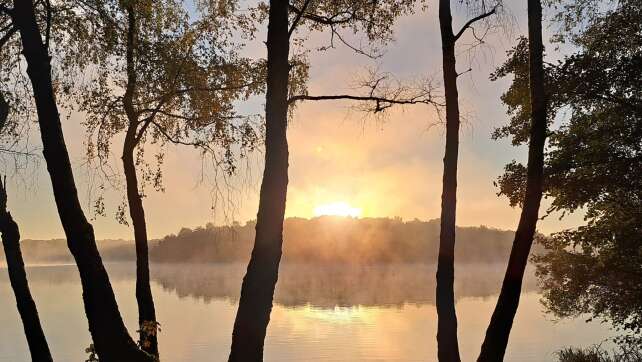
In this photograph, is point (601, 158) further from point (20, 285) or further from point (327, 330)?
point (327, 330)

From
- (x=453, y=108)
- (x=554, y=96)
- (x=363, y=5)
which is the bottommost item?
(x=453, y=108)

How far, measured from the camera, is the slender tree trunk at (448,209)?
984 cm

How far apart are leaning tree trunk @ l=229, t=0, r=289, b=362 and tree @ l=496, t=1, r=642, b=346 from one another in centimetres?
656

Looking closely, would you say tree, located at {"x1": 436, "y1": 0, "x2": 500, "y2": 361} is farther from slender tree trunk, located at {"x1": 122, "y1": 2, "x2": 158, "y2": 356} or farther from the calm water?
the calm water

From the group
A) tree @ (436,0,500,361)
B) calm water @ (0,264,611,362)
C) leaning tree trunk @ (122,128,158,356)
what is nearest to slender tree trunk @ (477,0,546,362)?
tree @ (436,0,500,361)

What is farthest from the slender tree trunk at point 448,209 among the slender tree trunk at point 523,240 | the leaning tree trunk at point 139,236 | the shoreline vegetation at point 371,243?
the shoreline vegetation at point 371,243

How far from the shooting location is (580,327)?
42406 millimetres

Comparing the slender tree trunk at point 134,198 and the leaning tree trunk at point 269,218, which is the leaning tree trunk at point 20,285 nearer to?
the slender tree trunk at point 134,198

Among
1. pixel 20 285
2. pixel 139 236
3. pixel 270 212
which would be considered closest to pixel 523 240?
pixel 270 212

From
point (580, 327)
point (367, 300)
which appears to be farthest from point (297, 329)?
point (367, 300)

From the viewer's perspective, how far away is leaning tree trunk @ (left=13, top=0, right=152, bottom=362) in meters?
7.11

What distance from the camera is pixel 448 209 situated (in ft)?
32.7

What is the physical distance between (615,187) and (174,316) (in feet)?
146

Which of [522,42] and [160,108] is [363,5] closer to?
[522,42]
